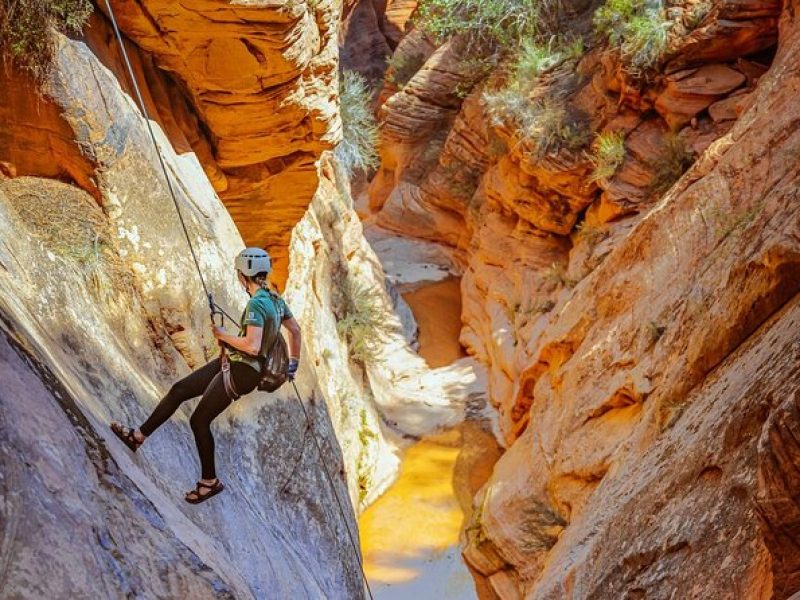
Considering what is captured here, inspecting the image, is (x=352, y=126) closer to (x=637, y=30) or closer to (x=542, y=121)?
(x=542, y=121)

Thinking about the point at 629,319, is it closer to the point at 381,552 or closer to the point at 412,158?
the point at 381,552

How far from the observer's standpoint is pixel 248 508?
202 inches

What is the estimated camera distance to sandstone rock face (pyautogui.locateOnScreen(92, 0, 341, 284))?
18.8 feet

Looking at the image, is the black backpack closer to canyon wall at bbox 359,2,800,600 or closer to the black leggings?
the black leggings

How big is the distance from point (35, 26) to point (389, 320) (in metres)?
9.90

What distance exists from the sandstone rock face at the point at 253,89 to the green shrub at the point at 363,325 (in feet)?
10.2

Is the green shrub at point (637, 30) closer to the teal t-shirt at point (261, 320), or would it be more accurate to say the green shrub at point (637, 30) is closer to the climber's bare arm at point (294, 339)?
the climber's bare arm at point (294, 339)

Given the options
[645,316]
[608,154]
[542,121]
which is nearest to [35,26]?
[645,316]

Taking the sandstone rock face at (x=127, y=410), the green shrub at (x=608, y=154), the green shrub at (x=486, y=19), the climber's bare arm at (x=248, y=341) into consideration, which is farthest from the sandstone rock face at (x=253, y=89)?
the green shrub at (x=486, y=19)

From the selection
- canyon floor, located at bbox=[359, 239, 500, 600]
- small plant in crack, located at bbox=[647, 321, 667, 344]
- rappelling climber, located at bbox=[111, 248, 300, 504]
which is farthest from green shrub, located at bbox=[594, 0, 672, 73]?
rappelling climber, located at bbox=[111, 248, 300, 504]

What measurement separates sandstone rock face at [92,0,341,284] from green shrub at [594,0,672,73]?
527 centimetres

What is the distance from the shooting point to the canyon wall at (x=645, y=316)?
4.12 metres

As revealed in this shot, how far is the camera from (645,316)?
24.7 feet

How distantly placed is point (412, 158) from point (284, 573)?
1564 centimetres
